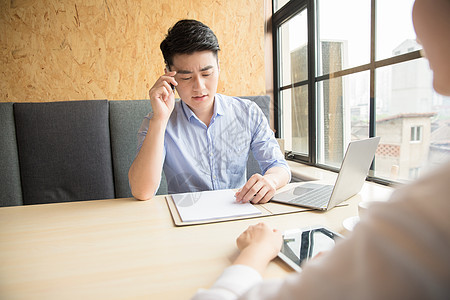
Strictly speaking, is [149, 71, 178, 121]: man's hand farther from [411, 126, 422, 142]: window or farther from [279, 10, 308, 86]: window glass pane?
[279, 10, 308, 86]: window glass pane

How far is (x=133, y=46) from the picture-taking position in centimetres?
222

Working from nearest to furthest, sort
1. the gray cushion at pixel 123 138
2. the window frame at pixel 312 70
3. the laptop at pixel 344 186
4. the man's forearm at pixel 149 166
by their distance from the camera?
1. the laptop at pixel 344 186
2. the man's forearm at pixel 149 166
3. the window frame at pixel 312 70
4. the gray cushion at pixel 123 138

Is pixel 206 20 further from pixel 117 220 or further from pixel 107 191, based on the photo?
pixel 117 220

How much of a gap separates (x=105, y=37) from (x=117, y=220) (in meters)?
1.75

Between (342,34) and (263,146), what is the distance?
0.99 m

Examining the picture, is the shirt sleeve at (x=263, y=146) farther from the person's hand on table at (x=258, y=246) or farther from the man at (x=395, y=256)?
the man at (x=395, y=256)

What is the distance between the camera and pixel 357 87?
176cm

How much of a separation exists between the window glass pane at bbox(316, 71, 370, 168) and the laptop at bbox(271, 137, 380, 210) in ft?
2.56

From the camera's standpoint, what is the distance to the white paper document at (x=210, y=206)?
869 millimetres

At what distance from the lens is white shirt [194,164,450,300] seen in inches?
8.5

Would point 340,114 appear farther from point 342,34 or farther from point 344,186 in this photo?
point 344,186

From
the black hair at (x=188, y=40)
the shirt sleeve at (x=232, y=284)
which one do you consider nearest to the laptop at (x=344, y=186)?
the shirt sleeve at (x=232, y=284)

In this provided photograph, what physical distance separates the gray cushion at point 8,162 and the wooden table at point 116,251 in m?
0.97

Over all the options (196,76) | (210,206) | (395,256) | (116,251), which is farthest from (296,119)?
(395,256)
